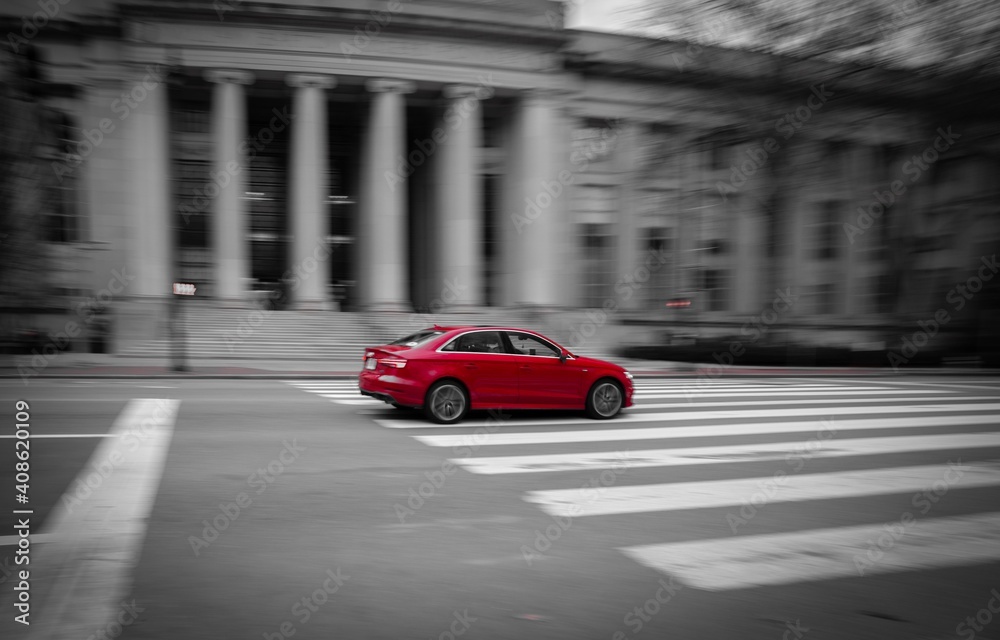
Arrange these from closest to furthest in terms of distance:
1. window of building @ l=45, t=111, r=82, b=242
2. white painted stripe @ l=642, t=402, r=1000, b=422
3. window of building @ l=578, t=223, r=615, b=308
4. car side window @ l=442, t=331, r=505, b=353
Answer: car side window @ l=442, t=331, r=505, b=353 → white painted stripe @ l=642, t=402, r=1000, b=422 → window of building @ l=45, t=111, r=82, b=242 → window of building @ l=578, t=223, r=615, b=308

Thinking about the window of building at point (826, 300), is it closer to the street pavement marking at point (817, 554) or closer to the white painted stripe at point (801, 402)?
the white painted stripe at point (801, 402)

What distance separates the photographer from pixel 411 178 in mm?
45938

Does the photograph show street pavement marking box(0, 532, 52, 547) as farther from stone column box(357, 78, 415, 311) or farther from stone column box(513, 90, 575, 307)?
stone column box(513, 90, 575, 307)

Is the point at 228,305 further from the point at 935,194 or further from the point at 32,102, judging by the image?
the point at 935,194

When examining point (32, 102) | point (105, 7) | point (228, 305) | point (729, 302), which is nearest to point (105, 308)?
point (228, 305)

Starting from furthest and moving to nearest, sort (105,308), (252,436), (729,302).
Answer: (729,302), (105,308), (252,436)

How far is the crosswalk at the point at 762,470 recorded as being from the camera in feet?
16.6

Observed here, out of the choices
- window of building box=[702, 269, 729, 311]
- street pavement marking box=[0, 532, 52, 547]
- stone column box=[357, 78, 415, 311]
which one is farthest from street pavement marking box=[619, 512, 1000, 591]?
window of building box=[702, 269, 729, 311]

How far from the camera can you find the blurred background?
24.4 meters

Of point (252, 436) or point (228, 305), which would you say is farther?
point (228, 305)

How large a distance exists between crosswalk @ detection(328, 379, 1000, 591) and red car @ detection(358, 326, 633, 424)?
13.7 inches

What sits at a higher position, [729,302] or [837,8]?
[837,8]

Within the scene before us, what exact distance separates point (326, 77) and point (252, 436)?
2913cm

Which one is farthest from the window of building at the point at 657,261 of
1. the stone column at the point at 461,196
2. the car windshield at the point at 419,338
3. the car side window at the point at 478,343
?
the car windshield at the point at 419,338
